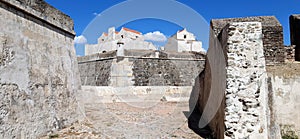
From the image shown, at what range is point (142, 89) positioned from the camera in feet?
44.5

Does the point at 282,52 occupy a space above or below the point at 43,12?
below

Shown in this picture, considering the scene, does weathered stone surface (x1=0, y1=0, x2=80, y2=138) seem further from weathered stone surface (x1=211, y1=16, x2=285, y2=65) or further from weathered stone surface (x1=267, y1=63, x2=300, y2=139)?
weathered stone surface (x1=211, y1=16, x2=285, y2=65)

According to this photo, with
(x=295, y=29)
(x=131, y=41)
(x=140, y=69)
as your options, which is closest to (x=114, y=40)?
(x=131, y=41)

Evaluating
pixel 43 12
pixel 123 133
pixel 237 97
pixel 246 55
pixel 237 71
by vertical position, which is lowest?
pixel 123 133

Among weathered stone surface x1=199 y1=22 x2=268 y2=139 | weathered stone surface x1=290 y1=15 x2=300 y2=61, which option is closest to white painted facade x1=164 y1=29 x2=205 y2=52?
weathered stone surface x1=290 y1=15 x2=300 y2=61

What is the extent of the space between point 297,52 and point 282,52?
112cm

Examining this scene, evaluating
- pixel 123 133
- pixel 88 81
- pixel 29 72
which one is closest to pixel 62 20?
pixel 29 72

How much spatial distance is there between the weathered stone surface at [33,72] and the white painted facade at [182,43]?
20.0m

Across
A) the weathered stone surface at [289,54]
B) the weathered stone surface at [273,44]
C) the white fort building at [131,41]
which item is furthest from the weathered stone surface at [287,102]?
the white fort building at [131,41]

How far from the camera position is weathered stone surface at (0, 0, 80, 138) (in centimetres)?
372

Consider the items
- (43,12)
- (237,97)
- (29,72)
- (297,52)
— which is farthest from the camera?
(297,52)

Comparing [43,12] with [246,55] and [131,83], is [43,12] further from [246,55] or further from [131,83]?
[131,83]

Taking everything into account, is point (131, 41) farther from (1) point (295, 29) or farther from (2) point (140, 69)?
(1) point (295, 29)

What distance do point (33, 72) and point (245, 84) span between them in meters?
3.86
